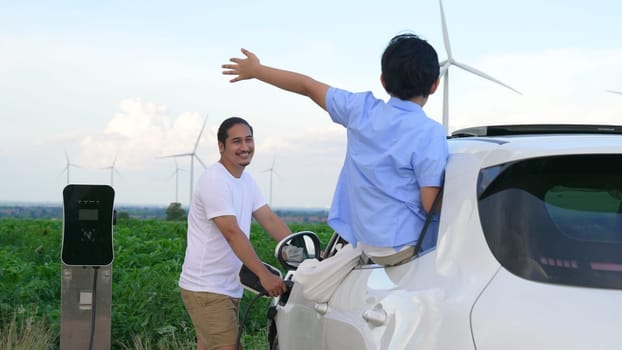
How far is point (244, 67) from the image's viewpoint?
404 cm

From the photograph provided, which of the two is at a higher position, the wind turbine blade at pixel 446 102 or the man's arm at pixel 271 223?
the wind turbine blade at pixel 446 102

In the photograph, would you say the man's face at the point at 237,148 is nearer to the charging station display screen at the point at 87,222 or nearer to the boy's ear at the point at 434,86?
the charging station display screen at the point at 87,222

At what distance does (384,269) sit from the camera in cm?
336

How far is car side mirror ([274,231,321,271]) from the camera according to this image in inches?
186

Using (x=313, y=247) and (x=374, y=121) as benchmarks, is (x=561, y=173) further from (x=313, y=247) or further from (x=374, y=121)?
(x=313, y=247)

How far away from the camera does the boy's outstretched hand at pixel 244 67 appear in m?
4.00

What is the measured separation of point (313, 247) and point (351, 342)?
1474 millimetres

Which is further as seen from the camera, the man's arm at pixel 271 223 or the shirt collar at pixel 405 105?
the man's arm at pixel 271 223

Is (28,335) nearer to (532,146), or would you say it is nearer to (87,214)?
(87,214)

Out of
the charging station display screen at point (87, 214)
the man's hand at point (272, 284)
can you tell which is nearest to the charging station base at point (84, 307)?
the charging station display screen at point (87, 214)

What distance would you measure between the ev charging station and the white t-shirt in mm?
1938

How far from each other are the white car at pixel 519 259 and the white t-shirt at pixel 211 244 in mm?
2410

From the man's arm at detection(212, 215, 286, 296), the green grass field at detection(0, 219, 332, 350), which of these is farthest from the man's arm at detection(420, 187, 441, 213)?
the green grass field at detection(0, 219, 332, 350)

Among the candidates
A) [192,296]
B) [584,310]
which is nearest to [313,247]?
[192,296]
